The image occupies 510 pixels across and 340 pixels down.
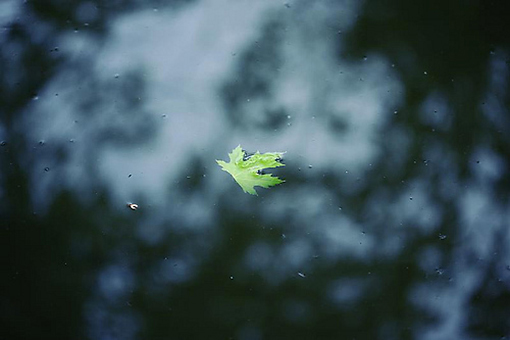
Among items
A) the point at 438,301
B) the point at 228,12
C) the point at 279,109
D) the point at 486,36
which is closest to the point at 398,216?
the point at 438,301

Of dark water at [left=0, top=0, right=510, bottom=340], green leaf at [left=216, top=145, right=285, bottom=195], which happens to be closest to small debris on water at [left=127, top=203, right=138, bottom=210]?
dark water at [left=0, top=0, right=510, bottom=340]

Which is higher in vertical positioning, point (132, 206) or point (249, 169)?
point (249, 169)

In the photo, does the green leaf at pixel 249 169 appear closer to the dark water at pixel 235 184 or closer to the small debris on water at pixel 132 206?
the dark water at pixel 235 184

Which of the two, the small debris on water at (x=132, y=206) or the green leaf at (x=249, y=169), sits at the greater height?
the green leaf at (x=249, y=169)

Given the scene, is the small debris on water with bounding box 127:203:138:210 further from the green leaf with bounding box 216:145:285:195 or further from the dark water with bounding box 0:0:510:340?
the green leaf with bounding box 216:145:285:195

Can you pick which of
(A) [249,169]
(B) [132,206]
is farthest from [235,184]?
(B) [132,206]

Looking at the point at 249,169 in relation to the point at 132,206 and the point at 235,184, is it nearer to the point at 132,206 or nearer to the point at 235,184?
the point at 235,184

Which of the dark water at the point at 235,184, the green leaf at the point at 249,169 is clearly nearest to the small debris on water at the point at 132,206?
the dark water at the point at 235,184
